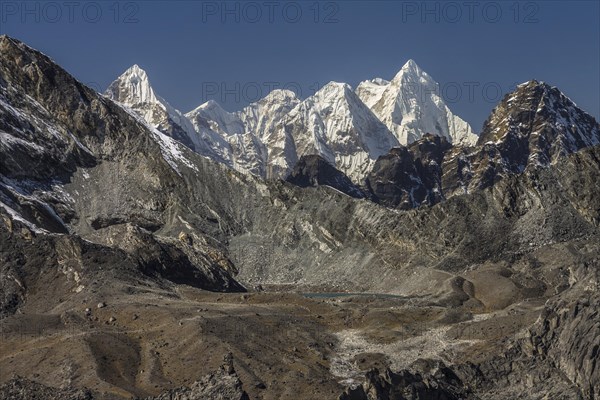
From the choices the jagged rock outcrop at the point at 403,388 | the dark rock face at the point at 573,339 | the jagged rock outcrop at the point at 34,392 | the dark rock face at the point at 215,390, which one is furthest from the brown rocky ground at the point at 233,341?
the dark rock face at the point at 215,390

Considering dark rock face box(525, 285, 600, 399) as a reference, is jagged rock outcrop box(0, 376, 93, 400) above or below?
below

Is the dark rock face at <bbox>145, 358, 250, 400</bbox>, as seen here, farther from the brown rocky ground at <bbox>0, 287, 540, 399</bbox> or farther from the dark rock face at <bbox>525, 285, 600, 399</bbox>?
the dark rock face at <bbox>525, 285, 600, 399</bbox>

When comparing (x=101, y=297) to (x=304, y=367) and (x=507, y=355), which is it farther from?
(x=507, y=355)

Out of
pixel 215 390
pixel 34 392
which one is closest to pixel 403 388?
pixel 215 390

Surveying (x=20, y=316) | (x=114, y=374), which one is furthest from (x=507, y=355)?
(x=20, y=316)

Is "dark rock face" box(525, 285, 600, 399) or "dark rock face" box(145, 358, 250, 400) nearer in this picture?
"dark rock face" box(145, 358, 250, 400)

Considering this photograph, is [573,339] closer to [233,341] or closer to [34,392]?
[233,341]

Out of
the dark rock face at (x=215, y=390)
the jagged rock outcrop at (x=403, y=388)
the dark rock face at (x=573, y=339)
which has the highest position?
the dark rock face at (x=573, y=339)

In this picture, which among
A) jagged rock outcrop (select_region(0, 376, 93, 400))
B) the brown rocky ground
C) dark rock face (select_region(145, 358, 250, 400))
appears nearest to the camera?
dark rock face (select_region(145, 358, 250, 400))

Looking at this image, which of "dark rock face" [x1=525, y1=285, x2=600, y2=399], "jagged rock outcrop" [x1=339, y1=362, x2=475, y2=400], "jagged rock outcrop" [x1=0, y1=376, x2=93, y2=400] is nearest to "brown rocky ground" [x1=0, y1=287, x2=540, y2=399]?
"jagged rock outcrop" [x1=0, y1=376, x2=93, y2=400]

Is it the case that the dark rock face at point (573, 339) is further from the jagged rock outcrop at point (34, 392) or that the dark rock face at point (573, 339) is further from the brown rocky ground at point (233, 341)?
the jagged rock outcrop at point (34, 392)

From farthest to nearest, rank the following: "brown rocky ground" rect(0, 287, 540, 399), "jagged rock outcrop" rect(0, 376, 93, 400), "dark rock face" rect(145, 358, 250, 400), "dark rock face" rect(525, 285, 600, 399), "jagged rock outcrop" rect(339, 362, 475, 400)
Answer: "brown rocky ground" rect(0, 287, 540, 399)
"jagged rock outcrop" rect(0, 376, 93, 400)
"dark rock face" rect(525, 285, 600, 399)
"jagged rock outcrop" rect(339, 362, 475, 400)
"dark rock face" rect(145, 358, 250, 400)

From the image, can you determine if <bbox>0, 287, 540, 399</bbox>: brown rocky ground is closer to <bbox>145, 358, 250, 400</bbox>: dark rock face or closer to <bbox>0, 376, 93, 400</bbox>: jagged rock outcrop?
<bbox>0, 376, 93, 400</bbox>: jagged rock outcrop

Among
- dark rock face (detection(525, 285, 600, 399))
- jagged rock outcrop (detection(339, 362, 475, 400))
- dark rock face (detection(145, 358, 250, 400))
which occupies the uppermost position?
dark rock face (detection(525, 285, 600, 399))
